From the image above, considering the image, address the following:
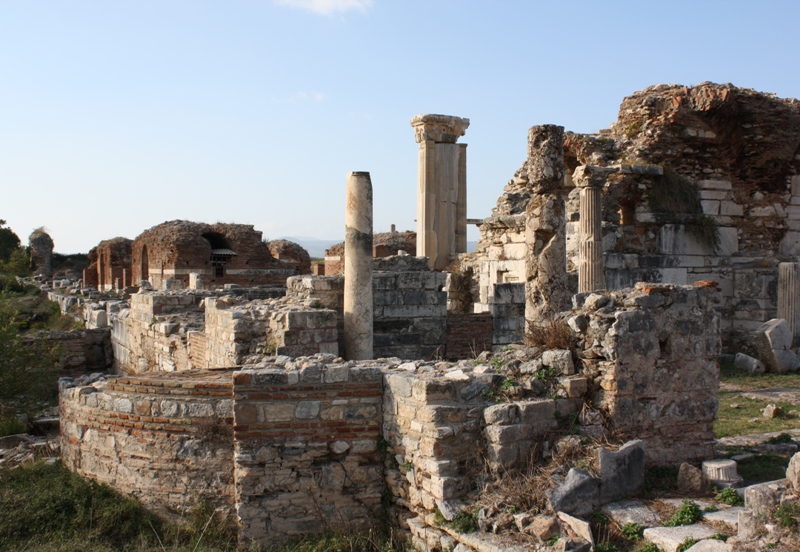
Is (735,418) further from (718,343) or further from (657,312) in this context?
(657,312)

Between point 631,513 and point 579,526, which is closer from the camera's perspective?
point 579,526

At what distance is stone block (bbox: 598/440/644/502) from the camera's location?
17.6 ft

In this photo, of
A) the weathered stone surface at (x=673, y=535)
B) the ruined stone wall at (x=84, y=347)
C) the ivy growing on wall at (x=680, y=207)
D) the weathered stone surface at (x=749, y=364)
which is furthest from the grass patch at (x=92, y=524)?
the ivy growing on wall at (x=680, y=207)

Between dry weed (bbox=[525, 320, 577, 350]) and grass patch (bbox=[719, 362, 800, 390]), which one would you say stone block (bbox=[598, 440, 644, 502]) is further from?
grass patch (bbox=[719, 362, 800, 390])

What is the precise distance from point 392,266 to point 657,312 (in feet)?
26.2

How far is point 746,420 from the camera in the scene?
877cm

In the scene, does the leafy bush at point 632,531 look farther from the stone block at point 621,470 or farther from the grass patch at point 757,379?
the grass patch at point 757,379

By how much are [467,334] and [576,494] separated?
20.6 ft

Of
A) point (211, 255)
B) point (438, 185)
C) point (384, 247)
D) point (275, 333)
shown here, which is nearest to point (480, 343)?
point (275, 333)

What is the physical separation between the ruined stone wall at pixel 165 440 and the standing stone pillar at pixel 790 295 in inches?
478

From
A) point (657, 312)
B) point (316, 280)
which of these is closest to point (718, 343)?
point (657, 312)

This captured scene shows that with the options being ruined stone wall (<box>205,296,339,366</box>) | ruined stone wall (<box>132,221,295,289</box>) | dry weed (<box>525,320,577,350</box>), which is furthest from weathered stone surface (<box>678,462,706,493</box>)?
ruined stone wall (<box>132,221,295,289</box>)

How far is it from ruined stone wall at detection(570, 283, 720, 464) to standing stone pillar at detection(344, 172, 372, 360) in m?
3.83

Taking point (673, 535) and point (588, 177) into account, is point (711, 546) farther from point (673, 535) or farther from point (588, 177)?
point (588, 177)
